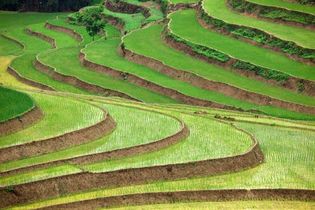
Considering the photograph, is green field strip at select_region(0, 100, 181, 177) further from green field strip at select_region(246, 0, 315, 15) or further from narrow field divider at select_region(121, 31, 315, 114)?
green field strip at select_region(246, 0, 315, 15)

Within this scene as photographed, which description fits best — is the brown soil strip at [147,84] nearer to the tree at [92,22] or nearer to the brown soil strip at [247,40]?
the brown soil strip at [247,40]

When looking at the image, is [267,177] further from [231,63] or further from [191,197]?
[231,63]

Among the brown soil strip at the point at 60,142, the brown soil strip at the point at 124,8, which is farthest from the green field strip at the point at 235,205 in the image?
the brown soil strip at the point at 124,8

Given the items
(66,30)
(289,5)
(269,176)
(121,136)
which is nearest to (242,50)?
(289,5)

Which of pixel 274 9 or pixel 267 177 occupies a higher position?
pixel 267 177

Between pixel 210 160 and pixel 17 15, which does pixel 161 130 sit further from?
pixel 17 15

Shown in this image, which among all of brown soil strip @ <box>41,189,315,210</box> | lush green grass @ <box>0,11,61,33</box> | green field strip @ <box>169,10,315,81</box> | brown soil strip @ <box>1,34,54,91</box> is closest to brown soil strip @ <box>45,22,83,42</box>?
lush green grass @ <box>0,11,61,33</box>

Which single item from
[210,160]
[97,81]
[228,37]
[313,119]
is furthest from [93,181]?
[228,37]
